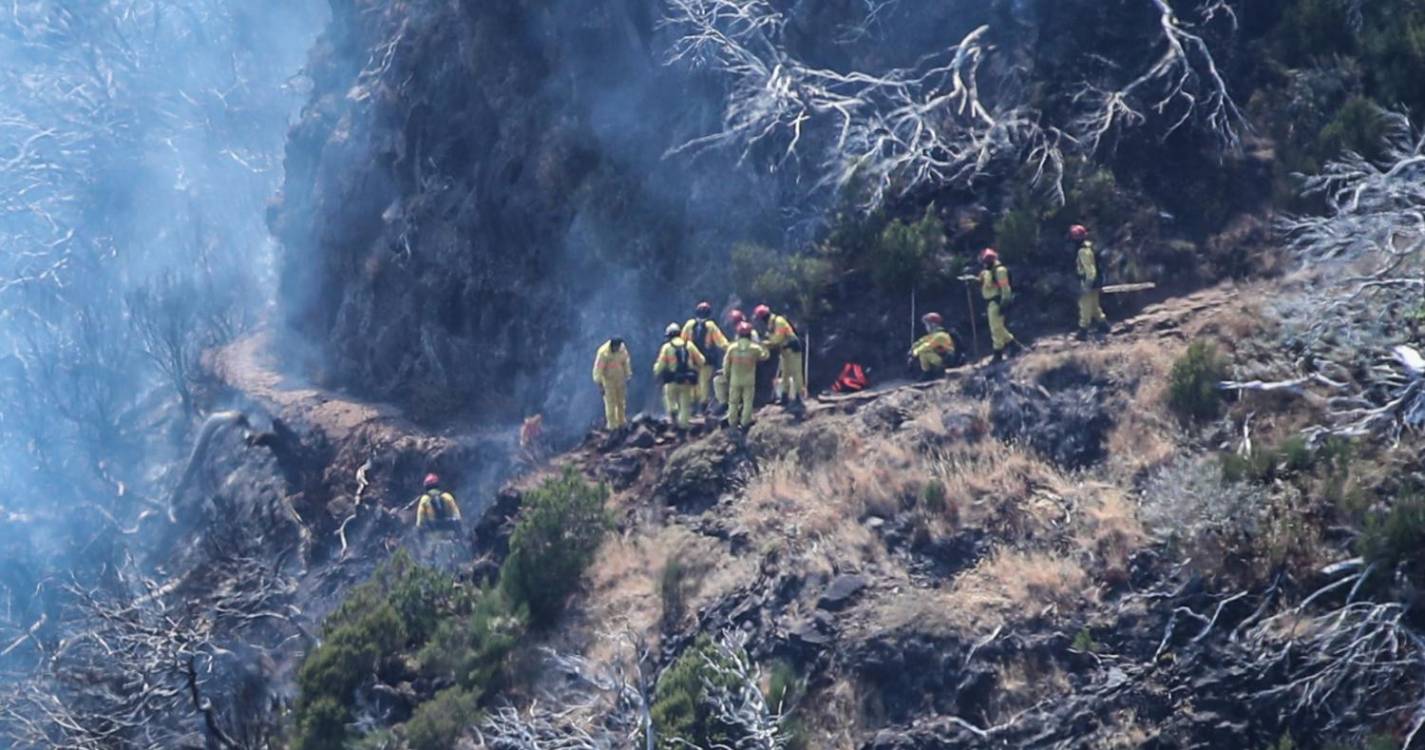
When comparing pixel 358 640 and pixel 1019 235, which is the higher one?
pixel 1019 235

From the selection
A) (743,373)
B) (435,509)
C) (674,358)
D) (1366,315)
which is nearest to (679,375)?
(674,358)

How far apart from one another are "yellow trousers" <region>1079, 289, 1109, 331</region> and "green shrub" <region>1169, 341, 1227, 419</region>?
2031mm

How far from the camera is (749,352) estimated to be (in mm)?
18141

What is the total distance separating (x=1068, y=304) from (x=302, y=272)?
61.2ft

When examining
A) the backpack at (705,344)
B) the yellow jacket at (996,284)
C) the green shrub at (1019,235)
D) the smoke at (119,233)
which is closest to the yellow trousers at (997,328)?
the yellow jacket at (996,284)

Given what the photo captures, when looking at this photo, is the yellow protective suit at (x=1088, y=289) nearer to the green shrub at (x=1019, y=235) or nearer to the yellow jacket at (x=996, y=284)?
the yellow jacket at (x=996, y=284)

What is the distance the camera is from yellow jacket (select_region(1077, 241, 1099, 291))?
17.8 meters

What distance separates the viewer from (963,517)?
52.6 ft

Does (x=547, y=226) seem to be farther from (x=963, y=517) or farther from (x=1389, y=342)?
(x=1389, y=342)

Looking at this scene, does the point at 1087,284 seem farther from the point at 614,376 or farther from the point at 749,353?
the point at 614,376

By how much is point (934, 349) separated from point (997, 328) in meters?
0.83

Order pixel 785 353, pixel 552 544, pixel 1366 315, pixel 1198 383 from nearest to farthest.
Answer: pixel 1366 315, pixel 1198 383, pixel 552 544, pixel 785 353

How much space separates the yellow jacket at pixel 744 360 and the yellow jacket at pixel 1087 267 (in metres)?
3.88

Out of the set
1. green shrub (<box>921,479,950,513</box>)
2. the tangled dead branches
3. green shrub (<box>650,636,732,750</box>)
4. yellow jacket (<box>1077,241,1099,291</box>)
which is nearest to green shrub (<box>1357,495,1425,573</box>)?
green shrub (<box>921,479,950,513</box>)
